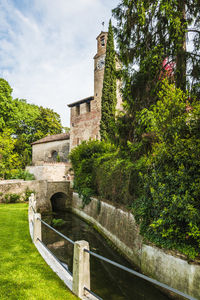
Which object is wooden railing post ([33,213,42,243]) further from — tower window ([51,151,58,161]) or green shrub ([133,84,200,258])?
tower window ([51,151,58,161])

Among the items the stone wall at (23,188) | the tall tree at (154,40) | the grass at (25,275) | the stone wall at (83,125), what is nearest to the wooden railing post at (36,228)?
the grass at (25,275)

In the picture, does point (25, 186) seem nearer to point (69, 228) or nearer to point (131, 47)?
point (69, 228)

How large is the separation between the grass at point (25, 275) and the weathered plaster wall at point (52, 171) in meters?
17.8

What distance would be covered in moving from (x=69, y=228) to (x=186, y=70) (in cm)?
1189

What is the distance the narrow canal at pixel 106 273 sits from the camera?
5742 mm

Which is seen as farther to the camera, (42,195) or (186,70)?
(42,195)

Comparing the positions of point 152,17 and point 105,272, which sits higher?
point 152,17

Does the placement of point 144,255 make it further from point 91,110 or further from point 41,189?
point 91,110

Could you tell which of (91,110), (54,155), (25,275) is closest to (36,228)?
(25,275)

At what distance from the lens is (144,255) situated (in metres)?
6.48

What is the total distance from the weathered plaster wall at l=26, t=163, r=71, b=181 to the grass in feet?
58.3

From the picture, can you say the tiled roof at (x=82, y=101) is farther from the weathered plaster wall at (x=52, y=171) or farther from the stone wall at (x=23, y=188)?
the stone wall at (x=23, y=188)

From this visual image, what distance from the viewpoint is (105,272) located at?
729 centimetres

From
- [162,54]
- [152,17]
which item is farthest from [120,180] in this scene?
[152,17]
